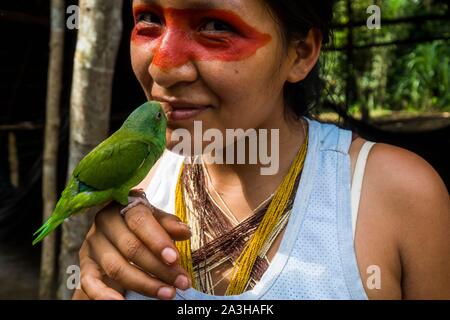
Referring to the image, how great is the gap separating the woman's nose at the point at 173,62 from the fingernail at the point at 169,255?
15.1 inches

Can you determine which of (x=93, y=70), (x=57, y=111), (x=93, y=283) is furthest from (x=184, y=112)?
(x=57, y=111)

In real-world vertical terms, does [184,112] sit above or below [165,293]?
above

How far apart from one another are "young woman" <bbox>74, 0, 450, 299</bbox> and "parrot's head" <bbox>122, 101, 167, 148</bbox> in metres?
0.03

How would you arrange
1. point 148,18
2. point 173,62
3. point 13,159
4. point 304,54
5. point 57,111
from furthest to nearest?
point 13,159 < point 57,111 < point 304,54 < point 148,18 < point 173,62

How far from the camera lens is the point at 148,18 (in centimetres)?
129

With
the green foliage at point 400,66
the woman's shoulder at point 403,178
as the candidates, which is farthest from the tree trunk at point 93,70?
the green foliage at point 400,66

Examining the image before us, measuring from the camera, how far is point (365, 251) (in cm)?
121

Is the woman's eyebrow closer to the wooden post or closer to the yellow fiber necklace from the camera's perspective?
the yellow fiber necklace

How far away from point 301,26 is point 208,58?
0.96ft

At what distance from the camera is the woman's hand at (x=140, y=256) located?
3.52 feet

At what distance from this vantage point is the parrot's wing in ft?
4.09

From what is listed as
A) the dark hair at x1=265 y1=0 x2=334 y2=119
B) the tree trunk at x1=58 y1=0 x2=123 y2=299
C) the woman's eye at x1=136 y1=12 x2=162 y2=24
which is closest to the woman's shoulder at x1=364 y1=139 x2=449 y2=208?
the dark hair at x1=265 y1=0 x2=334 y2=119

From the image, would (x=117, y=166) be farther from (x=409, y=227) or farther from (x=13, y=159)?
(x=13, y=159)
